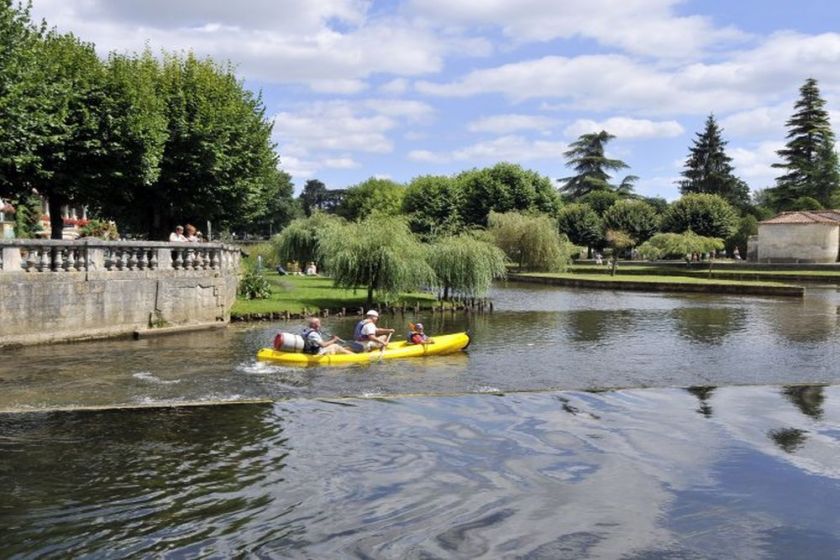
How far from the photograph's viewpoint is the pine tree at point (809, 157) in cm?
8056

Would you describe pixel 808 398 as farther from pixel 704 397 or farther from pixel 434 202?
pixel 434 202

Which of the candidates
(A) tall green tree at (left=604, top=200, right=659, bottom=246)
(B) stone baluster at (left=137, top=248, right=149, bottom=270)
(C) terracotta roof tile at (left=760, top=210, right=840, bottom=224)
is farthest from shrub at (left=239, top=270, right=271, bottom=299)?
(A) tall green tree at (left=604, top=200, right=659, bottom=246)

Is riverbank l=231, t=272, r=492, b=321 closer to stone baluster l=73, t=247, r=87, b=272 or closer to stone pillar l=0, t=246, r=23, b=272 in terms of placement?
stone baluster l=73, t=247, r=87, b=272

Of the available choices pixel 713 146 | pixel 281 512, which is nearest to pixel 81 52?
pixel 281 512

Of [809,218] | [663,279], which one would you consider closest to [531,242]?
[663,279]

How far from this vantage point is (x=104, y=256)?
833 inches

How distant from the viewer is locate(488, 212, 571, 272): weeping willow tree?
184ft

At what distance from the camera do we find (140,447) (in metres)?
11.0

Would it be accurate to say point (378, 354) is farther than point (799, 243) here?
No

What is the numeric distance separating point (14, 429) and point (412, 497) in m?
6.63

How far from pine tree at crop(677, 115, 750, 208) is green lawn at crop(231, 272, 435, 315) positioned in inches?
2633

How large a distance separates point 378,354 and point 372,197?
7594cm

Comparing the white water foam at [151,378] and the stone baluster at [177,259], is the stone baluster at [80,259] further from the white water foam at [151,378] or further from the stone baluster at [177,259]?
the white water foam at [151,378]

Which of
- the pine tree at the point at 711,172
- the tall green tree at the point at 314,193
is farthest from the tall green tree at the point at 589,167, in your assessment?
the tall green tree at the point at 314,193
